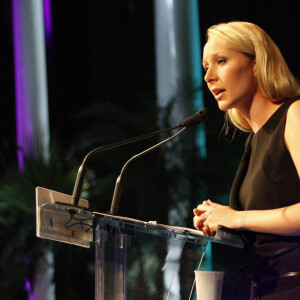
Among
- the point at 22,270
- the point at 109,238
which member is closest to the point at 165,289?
the point at 109,238

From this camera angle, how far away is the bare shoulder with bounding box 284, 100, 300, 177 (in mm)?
1674

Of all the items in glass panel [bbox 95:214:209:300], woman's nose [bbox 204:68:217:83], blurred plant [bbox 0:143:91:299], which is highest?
woman's nose [bbox 204:68:217:83]

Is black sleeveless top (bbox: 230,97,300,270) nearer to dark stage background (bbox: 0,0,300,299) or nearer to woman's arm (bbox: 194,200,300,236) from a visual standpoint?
woman's arm (bbox: 194,200,300,236)

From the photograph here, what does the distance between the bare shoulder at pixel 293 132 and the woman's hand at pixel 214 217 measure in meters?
0.25

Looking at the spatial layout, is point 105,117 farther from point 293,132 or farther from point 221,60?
point 293,132

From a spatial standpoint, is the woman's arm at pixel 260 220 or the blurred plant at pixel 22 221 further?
the blurred plant at pixel 22 221

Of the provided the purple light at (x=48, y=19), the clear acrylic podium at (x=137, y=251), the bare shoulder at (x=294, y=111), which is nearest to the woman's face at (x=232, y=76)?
the bare shoulder at (x=294, y=111)

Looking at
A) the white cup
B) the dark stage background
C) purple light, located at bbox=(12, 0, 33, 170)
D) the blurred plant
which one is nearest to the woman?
the white cup

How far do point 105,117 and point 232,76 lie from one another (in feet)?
9.99

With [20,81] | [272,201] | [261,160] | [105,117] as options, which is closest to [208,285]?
[272,201]

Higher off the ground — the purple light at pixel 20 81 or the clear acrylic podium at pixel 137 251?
the purple light at pixel 20 81

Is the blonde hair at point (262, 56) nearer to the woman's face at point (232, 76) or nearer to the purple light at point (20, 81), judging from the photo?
the woman's face at point (232, 76)

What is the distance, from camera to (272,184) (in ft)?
5.76

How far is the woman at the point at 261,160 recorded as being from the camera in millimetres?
1630
